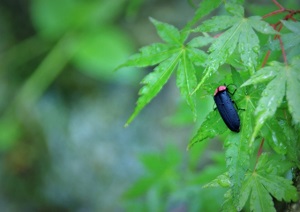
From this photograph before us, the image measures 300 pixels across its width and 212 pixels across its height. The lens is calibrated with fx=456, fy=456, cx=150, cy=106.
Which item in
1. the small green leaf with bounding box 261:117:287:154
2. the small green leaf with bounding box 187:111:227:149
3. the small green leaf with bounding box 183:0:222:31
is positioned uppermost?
the small green leaf with bounding box 183:0:222:31

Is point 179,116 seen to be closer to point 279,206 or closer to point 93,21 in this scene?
point 279,206

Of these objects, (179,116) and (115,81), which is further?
(115,81)

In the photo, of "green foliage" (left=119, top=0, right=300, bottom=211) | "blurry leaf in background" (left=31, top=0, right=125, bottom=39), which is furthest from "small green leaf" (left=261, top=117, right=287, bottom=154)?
"blurry leaf in background" (left=31, top=0, right=125, bottom=39)

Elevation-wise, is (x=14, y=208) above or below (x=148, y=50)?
below

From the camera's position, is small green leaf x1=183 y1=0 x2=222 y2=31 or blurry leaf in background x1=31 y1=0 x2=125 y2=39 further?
blurry leaf in background x1=31 y1=0 x2=125 y2=39

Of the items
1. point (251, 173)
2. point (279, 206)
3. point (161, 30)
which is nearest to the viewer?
point (251, 173)

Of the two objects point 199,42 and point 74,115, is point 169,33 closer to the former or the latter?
point 199,42

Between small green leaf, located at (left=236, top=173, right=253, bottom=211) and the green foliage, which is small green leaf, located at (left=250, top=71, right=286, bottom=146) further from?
small green leaf, located at (left=236, top=173, right=253, bottom=211)

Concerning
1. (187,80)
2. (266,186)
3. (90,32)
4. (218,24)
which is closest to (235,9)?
(218,24)

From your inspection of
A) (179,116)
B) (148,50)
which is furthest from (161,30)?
(179,116)
